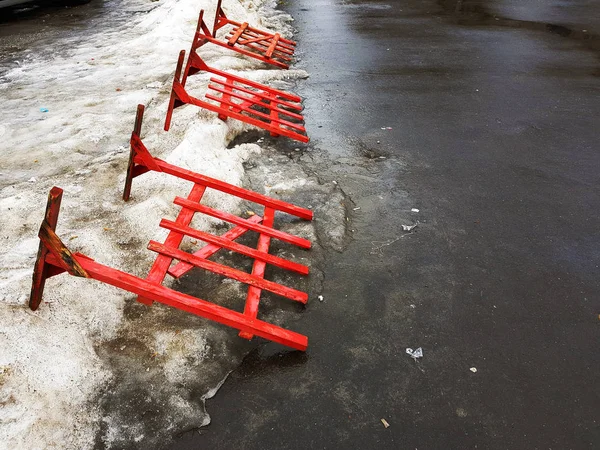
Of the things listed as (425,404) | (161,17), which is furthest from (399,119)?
(161,17)

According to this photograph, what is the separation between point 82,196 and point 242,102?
114 inches

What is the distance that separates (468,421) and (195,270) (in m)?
2.21

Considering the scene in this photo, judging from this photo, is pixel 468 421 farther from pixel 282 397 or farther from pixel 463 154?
pixel 463 154

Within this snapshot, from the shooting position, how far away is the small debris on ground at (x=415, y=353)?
291 centimetres

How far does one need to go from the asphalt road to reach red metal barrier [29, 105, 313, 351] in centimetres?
28

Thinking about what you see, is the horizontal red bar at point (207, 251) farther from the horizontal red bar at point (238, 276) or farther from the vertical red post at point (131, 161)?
the vertical red post at point (131, 161)

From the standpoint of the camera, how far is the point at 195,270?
351 centimetres

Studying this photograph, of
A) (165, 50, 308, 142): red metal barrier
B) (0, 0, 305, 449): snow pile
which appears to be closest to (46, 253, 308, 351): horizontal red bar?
(0, 0, 305, 449): snow pile

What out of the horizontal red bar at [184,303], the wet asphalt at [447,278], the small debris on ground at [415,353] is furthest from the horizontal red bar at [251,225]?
the small debris on ground at [415,353]

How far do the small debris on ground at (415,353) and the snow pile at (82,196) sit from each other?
1.35 m

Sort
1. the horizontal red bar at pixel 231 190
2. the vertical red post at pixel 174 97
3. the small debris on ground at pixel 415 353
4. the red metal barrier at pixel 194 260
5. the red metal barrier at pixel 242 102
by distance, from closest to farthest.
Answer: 1. the red metal barrier at pixel 194 260
2. the small debris on ground at pixel 415 353
3. the horizontal red bar at pixel 231 190
4. the vertical red post at pixel 174 97
5. the red metal barrier at pixel 242 102

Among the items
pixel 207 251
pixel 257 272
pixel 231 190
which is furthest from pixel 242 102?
pixel 257 272

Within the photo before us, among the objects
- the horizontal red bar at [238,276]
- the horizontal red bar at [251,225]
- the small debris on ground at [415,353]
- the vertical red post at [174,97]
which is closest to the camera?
the small debris on ground at [415,353]

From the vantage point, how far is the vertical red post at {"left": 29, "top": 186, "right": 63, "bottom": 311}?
245 cm
